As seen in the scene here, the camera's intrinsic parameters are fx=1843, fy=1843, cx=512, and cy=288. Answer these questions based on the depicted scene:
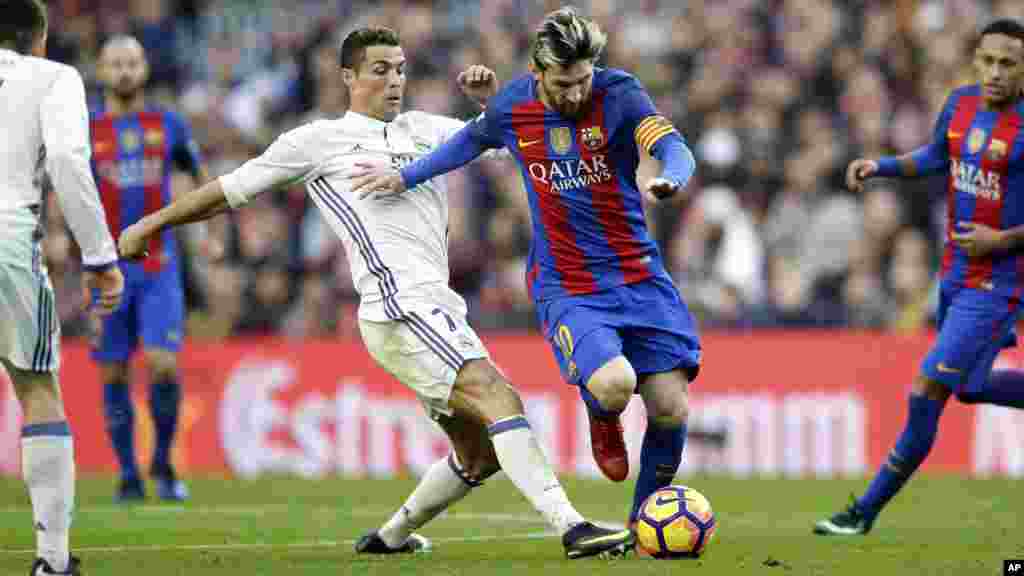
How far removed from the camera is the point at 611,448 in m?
8.73

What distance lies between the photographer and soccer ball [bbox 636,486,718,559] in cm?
830

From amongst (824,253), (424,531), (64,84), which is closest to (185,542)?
(424,531)

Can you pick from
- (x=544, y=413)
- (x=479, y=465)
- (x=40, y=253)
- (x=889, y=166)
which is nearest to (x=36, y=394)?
(x=40, y=253)

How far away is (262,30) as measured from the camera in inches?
877

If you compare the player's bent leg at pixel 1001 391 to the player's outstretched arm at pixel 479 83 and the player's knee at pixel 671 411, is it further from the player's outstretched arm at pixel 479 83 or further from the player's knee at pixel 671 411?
the player's outstretched arm at pixel 479 83

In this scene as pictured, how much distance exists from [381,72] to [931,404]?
11.7ft

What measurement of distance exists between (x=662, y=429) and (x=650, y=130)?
1.45 m

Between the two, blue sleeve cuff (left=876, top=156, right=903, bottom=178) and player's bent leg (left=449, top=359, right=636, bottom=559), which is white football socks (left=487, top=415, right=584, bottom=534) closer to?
player's bent leg (left=449, top=359, right=636, bottom=559)

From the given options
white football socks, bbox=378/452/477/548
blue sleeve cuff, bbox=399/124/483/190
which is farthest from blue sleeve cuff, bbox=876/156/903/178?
white football socks, bbox=378/452/477/548

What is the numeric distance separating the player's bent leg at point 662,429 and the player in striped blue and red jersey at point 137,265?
17.2 ft

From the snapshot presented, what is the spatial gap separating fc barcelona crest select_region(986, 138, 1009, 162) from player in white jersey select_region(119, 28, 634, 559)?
2.92 m

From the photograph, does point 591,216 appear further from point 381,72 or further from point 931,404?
point 931,404

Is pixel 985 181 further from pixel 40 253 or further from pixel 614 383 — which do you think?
pixel 40 253

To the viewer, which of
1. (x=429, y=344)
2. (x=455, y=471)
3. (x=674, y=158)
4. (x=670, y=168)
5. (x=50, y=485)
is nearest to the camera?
(x=50, y=485)
